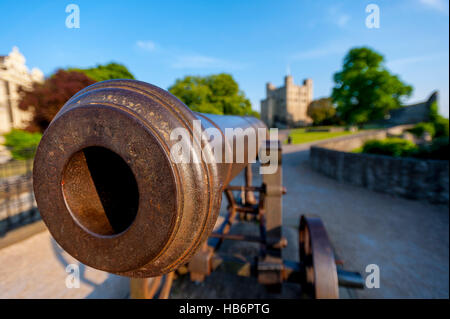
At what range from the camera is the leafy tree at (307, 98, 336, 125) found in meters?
38.0

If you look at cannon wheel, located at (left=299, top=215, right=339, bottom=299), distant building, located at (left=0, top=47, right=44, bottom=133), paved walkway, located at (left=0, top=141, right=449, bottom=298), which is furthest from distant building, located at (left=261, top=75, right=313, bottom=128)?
cannon wheel, located at (left=299, top=215, right=339, bottom=299)

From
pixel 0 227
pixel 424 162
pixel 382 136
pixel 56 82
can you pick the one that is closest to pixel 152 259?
pixel 0 227

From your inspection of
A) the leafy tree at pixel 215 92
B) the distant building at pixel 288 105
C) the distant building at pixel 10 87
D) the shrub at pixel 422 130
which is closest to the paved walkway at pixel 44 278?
the leafy tree at pixel 215 92

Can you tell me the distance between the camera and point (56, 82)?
13.3 metres

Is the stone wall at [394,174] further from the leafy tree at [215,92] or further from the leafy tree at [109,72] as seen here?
the leafy tree at [109,72]

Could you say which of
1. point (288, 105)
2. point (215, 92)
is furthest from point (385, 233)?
point (288, 105)

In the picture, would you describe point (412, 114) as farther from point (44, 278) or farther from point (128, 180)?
point (44, 278)

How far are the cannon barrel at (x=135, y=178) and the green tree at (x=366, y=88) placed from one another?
1361 inches

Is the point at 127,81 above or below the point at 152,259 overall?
above

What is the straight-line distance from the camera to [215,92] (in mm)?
22375

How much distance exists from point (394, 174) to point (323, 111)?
34.4m

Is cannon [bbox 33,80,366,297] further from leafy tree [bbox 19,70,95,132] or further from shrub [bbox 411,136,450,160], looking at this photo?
leafy tree [bbox 19,70,95,132]

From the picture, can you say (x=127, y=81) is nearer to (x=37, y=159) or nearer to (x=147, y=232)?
(x=37, y=159)

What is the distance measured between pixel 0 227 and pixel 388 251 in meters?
8.26
